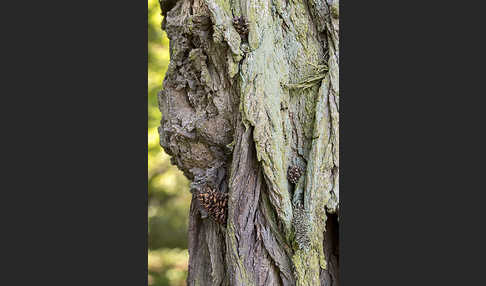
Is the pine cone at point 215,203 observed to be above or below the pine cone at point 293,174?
below

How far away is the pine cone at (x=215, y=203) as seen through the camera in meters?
2.45

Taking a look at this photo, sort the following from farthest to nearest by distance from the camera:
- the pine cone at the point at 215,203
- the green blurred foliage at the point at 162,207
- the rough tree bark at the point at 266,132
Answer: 1. the green blurred foliage at the point at 162,207
2. the pine cone at the point at 215,203
3. the rough tree bark at the point at 266,132

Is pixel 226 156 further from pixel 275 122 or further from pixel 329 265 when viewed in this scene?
pixel 329 265

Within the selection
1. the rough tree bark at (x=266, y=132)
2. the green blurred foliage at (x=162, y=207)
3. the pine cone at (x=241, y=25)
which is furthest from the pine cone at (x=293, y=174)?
the green blurred foliage at (x=162, y=207)

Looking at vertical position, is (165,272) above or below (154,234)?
below

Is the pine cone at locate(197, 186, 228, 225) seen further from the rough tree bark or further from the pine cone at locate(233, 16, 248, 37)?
the pine cone at locate(233, 16, 248, 37)

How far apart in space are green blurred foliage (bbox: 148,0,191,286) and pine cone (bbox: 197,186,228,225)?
91cm

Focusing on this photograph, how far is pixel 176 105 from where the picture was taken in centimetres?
265

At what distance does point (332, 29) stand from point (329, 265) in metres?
1.26

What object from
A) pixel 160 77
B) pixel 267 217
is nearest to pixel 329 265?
pixel 267 217

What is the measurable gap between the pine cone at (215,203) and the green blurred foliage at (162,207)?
91 cm

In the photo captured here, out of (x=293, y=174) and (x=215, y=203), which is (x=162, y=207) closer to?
(x=215, y=203)

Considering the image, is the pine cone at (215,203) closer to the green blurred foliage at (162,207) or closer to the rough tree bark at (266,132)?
the rough tree bark at (266,132)

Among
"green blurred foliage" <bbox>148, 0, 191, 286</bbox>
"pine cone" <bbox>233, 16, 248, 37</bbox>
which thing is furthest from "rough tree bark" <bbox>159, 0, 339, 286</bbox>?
"green blurred foliage" <bbox>148, 0, 191, 286</bbox>
